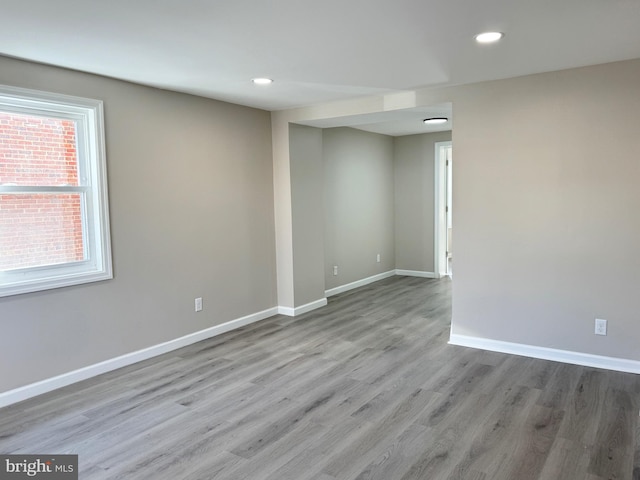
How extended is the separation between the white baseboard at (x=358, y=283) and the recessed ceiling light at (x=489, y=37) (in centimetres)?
399

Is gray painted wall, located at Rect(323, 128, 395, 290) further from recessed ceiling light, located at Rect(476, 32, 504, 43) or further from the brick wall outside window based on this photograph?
recessed ceiling light, located at Rect(476, 32, 504, 43)

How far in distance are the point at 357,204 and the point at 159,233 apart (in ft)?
11.3

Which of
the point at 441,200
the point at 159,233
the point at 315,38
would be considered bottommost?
the point at 159,233

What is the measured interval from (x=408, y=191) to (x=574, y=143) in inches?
156

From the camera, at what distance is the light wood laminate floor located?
7.74ft

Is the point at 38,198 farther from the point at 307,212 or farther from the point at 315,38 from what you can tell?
the point at 307,212

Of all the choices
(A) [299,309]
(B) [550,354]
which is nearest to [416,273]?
(A) [299,309]

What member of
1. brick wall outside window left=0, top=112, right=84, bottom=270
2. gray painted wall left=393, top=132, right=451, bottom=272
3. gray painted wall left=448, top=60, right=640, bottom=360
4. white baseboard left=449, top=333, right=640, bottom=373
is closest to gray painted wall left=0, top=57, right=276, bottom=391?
brick wall outside window left=0, top=112, right=84, bottom=270

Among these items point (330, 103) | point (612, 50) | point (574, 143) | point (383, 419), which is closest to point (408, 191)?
point (330, 103)

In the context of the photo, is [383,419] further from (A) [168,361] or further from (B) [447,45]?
(B) [447,45]

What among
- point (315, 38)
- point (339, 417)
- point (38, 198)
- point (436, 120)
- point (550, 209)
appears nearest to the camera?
point (315, 38)

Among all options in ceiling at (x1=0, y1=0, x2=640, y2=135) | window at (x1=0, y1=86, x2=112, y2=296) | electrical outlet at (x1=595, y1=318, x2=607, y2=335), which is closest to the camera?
ceiling at (x1=0, y1=0, x2=640, y2=135)

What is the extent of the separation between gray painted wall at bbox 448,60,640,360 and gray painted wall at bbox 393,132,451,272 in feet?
10.6

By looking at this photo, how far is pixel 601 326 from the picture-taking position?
3555 millimetres
